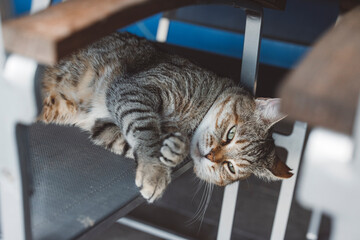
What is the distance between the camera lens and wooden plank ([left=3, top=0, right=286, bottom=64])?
0.48m

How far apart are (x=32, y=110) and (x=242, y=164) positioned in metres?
0.90

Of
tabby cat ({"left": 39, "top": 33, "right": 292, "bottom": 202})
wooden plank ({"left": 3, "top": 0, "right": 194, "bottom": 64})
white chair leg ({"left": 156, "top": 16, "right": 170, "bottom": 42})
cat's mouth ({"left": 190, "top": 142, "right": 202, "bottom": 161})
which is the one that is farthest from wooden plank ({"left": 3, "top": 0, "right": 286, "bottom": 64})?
white chair leg ({"left": 156, "top": 16, "right": 170, "bottom": 42})

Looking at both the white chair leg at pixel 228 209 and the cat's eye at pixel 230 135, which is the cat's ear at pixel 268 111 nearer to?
the cat's eye at pixel 230 135

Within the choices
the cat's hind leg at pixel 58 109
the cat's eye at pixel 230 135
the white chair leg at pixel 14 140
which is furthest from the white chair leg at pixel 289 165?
the white chair leg at pixel 14 140

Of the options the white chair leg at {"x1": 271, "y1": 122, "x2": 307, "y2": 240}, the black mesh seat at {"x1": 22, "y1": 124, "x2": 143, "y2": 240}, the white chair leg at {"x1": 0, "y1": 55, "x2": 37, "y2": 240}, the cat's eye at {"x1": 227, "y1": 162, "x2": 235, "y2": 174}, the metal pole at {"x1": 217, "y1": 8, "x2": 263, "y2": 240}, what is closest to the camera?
the white chair leg at {"x1": 0, "y1": 55, "x2": 37, "y2": 240}

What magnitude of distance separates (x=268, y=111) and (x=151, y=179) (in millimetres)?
510

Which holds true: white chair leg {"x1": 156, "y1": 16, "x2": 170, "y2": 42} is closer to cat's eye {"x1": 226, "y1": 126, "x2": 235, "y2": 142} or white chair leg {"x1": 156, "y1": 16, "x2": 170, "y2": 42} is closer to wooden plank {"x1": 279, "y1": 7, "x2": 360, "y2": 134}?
cat's eye {"x1": 226, "y1": 126, "x2": 235, "y2": 142}

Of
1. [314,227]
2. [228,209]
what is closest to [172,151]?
[228,209]

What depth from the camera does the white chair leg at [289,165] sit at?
1.19m

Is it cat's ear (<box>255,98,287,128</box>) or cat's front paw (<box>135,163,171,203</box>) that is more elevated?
cat's ear (<box>255,98,287,128</box>)

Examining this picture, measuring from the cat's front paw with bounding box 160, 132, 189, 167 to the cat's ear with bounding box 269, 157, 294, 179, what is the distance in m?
0.38

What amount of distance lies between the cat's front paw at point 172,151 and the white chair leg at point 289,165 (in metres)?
0.38

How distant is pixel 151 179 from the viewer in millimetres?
966

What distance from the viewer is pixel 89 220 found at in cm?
80
